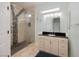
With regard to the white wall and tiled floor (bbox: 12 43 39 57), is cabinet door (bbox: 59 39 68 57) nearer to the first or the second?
the white wall

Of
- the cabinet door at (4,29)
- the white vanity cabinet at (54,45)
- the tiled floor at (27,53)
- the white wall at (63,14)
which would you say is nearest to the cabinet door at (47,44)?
the white vanity cabinet at (54,45)

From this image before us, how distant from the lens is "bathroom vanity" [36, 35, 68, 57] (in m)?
3.30

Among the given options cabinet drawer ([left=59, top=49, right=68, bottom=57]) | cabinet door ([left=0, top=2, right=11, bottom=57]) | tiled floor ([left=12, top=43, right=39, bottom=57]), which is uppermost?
cabinet door ([left=0, top=2, right=11, bottom=57])

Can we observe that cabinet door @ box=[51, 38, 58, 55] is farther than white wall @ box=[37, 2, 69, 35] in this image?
No

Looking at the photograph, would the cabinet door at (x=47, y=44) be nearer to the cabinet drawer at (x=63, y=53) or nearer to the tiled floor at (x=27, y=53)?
the tiled floor at (x=27, y=53)

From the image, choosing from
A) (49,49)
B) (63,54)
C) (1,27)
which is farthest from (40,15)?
(1,27)

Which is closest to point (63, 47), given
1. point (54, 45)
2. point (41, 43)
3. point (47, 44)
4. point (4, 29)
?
point (54, 45)

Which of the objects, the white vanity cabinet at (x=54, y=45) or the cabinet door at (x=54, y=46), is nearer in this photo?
the white vanity cabinet at (x=54, y=45)

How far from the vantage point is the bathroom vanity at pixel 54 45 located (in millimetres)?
3297

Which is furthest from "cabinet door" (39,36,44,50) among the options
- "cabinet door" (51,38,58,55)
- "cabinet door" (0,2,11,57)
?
"cabinet door" (0,2,11,57)

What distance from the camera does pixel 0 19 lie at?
2.53 meters

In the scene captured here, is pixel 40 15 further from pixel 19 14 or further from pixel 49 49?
pixel 49 49

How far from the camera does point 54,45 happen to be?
360 centimetres

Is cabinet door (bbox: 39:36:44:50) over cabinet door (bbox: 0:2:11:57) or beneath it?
beneath
